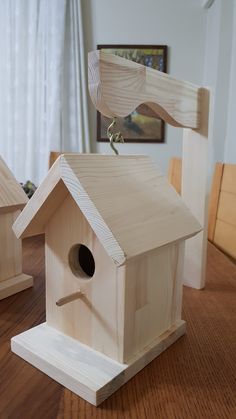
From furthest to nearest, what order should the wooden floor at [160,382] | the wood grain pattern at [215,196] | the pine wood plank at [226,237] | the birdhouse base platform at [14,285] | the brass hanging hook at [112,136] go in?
1. the wood grain pattern at [215,196]
2. the pine wood plank at [226,237]
3. the birdhouse base platform at [14,285]
4. the brass hanging hook at [112,136]
5. the wooden floor at [160,382]

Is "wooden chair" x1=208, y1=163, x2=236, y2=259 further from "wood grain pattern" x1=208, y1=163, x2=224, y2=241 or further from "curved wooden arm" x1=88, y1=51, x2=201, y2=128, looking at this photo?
"curved wooden arm" x1=88, y1=51, x2=201, y2=128

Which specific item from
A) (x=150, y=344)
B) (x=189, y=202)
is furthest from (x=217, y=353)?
(x=189, y=202)

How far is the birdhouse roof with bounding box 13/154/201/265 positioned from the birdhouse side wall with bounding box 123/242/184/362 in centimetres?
4

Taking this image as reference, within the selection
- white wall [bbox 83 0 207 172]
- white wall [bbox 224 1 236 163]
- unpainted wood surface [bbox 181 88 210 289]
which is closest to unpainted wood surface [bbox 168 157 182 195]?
white wall [bbox 224 1 236 163]

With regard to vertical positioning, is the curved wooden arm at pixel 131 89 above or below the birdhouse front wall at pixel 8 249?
above

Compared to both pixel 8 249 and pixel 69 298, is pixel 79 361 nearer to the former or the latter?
pixel 69 298

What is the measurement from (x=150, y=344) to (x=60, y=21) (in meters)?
2.35

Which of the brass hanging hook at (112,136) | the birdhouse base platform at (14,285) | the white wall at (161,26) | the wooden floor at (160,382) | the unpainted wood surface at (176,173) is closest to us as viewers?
the wooden floor at (160,382)

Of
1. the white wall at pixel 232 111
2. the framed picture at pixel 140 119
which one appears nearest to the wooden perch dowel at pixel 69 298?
the white wall at pixel 232 111

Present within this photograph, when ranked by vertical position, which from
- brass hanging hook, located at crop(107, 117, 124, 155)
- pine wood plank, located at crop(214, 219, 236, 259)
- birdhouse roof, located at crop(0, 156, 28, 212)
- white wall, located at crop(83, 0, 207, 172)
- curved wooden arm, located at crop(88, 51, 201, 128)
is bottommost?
pine wood plank, located at crop(214, 219, 236, 259)

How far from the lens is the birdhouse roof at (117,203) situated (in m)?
0.45

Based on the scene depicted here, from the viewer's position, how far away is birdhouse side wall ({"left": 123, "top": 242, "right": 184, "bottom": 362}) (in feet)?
1.71

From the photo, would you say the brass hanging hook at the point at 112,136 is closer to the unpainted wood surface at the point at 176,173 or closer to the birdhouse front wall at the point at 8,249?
the birdhouse front wall at the point at 8,249

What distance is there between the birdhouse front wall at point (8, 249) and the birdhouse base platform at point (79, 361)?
0.25 meters
